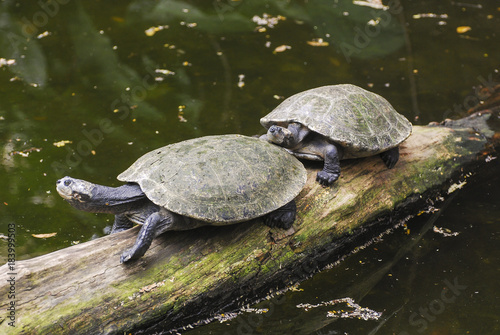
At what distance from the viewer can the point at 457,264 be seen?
4.48m

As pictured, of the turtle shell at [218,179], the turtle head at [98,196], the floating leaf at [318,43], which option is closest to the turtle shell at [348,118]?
the turtle shell at [218,179]

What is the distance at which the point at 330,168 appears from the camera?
14.7 ft

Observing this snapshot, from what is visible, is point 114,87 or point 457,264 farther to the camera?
point 114,87

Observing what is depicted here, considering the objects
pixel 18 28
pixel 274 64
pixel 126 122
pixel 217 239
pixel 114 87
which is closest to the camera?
pixel 217 239

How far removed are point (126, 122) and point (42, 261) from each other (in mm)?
3369

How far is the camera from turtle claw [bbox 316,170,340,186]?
4.45 meters

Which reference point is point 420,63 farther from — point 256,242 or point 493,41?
point 256,242

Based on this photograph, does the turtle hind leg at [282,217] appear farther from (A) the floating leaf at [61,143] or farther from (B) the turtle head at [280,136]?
(A) the floating leaf at [61,143]

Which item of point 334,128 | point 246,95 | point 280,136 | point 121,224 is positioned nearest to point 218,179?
point 280,136

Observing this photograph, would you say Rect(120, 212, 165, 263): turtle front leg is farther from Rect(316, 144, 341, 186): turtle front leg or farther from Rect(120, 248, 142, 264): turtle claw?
Rect(316, 144, 341, 186): turtle front leg

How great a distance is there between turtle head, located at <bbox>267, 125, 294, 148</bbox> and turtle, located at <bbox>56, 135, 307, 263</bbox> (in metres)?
0.25

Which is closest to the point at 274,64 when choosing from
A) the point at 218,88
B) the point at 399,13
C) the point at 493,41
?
the point at 218,88

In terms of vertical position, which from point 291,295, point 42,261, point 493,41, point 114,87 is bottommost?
point 493,41

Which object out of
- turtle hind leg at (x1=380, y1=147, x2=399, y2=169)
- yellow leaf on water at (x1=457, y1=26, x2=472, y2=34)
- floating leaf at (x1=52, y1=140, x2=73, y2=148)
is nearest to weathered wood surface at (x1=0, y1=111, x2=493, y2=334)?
turtle hind leg at (x1=380, y1=147, x2=399, y2=169)
